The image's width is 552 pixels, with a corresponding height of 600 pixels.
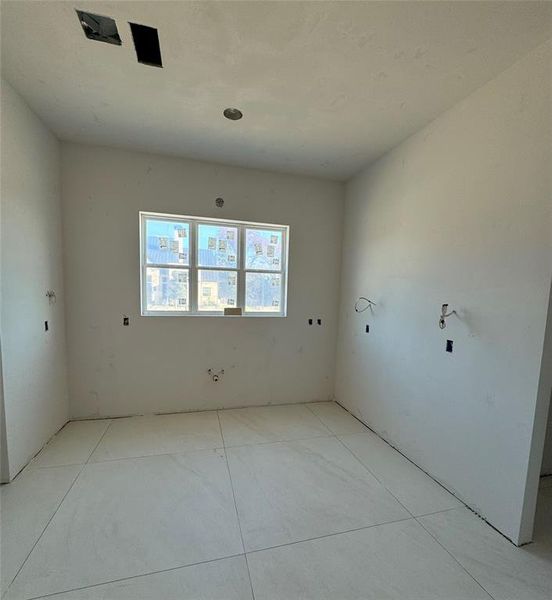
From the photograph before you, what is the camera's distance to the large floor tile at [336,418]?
2699 mm

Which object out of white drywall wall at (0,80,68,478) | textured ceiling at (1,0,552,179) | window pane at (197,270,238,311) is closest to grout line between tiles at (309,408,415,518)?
window pane at (197,270,238,311)

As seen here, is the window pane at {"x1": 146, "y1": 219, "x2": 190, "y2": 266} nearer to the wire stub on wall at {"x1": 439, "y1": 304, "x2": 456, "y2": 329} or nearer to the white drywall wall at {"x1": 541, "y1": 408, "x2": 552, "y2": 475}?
the wire stub on wall at {"x1": 439, "y1": 304, "x2": 456, "y2": 329}

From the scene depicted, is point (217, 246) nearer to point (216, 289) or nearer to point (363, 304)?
point (216, 289)

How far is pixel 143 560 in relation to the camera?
1333 millimetres

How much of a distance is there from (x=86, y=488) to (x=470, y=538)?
2.39 meters

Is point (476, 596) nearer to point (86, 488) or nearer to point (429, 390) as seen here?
point (429, 390)

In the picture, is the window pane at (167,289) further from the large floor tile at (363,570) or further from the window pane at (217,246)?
the large floor tile at (363,570)

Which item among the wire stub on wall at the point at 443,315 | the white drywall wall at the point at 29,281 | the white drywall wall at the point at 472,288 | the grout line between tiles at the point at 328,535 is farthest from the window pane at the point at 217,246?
the grout line between tiles at the point at 328,535

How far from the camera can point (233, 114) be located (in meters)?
2.03

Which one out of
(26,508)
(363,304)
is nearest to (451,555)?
(363,304)

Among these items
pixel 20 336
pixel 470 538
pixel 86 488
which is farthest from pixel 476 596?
pixel 20 336

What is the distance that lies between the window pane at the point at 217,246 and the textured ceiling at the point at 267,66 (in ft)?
2.91

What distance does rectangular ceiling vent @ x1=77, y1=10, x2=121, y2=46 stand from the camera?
1329 millimetres

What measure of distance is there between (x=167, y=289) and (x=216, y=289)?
0.52 metres
